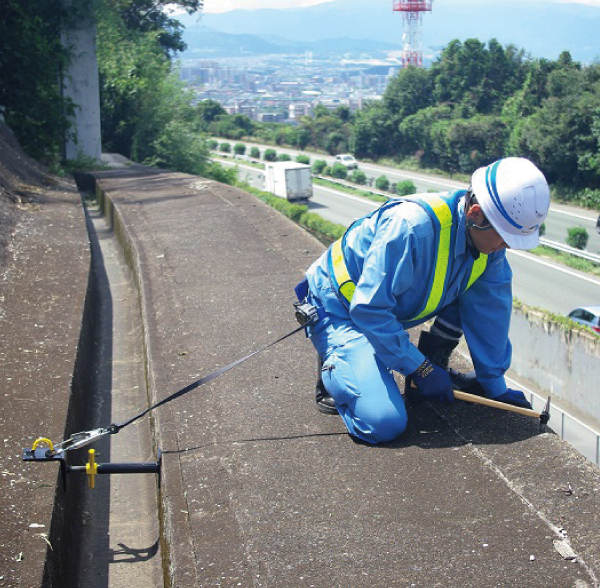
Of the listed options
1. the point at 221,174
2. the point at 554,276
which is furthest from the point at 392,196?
the point at 221,174

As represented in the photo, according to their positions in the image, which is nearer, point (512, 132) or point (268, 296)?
point (268, 296)

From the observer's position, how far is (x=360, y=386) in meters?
4.02

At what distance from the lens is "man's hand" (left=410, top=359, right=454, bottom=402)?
13.4 feet

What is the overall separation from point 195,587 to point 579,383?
13.2 m

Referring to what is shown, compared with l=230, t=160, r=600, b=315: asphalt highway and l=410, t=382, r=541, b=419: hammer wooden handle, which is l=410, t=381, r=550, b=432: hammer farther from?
l=230, t=160, r=600, b=315: asphalt highway

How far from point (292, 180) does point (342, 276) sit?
39916 mm

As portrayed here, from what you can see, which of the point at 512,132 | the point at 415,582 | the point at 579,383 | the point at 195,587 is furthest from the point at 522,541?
the point at 512,132

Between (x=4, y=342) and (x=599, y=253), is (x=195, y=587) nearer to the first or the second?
(x=4, y=342)

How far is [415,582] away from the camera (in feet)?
9.81

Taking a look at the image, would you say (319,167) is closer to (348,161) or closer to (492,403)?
(348,161)

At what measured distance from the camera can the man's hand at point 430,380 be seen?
4082 millimetres

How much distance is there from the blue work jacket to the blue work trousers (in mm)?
85

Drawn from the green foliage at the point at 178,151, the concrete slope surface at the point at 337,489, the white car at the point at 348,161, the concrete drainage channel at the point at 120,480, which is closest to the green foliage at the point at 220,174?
the green foliage at the point at 178,151

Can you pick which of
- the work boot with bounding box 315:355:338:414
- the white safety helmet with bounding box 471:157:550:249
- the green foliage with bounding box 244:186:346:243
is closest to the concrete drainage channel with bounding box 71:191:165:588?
the work boot with bounding box 315:355:338:414
